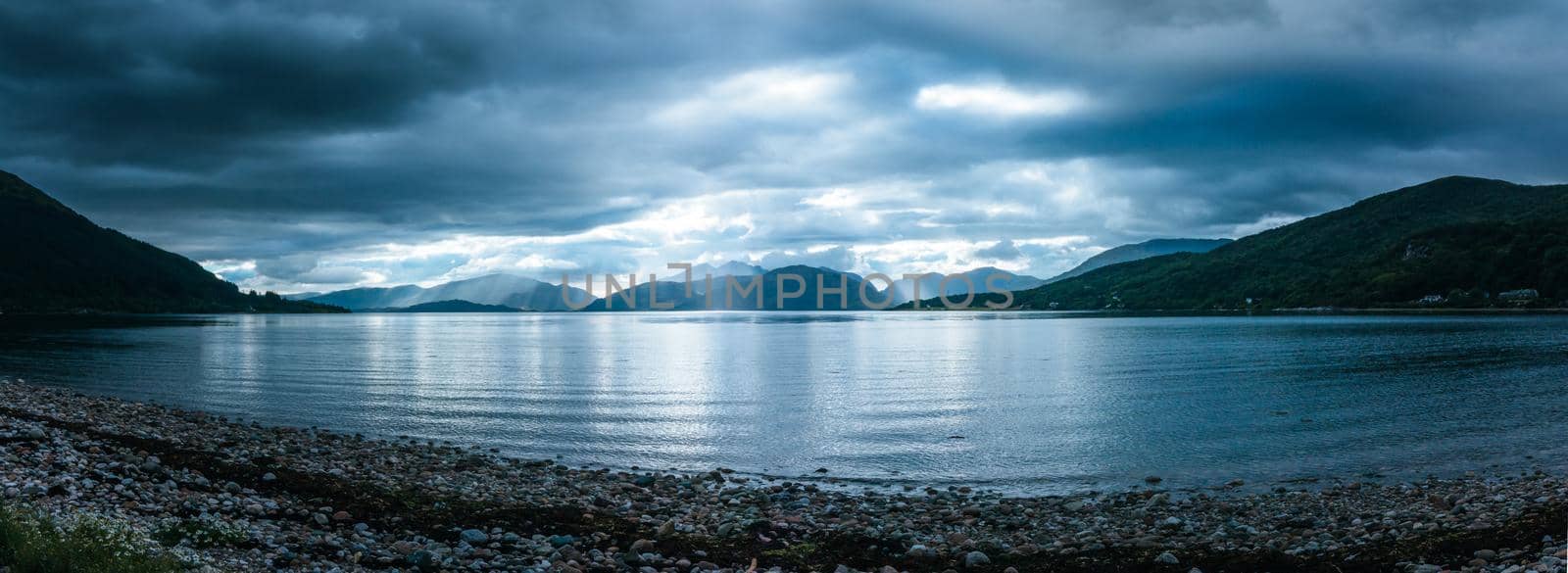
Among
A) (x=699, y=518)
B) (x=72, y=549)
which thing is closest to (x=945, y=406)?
(x=699, y=518)

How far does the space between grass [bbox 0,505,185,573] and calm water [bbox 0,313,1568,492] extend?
18.2 meters

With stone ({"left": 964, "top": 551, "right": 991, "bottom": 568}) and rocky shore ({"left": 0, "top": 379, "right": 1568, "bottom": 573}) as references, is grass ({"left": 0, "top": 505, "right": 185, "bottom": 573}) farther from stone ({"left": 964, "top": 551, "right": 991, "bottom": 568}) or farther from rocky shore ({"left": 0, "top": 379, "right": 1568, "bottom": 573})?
stone ({"left": 964, "top": 551, "right": 991, "bottom": 568})

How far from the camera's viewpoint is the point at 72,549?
37.4 ft

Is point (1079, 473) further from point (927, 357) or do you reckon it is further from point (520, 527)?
point (927, 357)

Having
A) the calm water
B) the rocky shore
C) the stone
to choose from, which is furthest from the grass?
the calm water

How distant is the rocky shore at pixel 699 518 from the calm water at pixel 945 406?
4.37m

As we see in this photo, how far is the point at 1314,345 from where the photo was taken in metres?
100

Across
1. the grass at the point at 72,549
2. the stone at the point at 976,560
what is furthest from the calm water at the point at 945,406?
the grass at the point at 72,549

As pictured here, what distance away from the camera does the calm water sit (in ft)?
101

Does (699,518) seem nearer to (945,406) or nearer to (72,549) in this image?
(72,549)

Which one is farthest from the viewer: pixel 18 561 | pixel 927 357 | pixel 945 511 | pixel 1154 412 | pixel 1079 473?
pixel 927 357

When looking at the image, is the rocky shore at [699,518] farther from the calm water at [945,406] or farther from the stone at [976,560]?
the calm water at [945,406]

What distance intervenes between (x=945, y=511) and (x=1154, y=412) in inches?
1071

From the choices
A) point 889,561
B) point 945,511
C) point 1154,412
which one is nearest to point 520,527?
point 889,561
